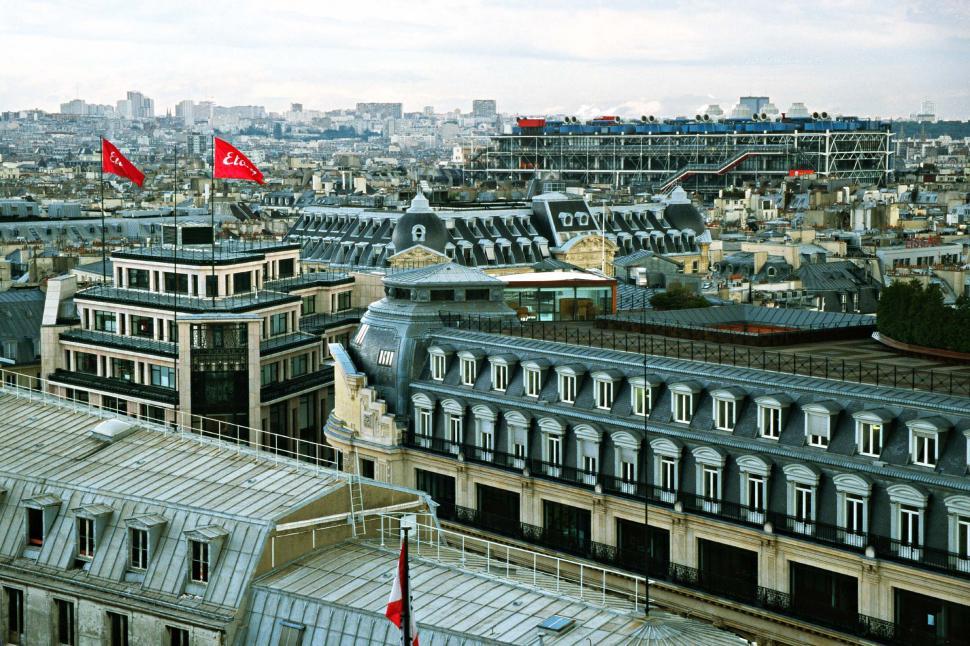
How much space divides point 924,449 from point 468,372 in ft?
74.0

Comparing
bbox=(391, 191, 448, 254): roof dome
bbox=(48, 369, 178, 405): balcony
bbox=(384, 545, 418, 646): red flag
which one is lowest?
bbox=(48, 369, 178, 405): balcony

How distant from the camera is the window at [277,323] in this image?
94.6 m

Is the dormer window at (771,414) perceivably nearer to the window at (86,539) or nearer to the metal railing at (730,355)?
the metal railing at (730,355)

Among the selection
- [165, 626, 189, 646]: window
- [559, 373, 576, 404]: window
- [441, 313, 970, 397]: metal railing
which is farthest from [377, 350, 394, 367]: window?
[165, 626, 189, 646]: window

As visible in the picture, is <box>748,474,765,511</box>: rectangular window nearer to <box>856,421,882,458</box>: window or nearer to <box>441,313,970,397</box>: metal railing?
<box>856,421,882,458</box>: window

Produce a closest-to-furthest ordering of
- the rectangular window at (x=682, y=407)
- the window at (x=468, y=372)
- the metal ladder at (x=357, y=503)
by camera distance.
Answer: the metal ladder at (x=357, y=503) → the rectangular window at (x=682, y=407) → the window at (x=468, y=372)

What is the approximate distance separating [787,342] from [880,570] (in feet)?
71.2

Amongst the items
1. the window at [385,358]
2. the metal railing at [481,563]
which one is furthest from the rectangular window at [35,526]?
the window at [385,358]

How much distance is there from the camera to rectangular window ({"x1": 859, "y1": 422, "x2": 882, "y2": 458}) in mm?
53000

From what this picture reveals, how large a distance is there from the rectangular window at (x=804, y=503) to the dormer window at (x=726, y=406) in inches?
155

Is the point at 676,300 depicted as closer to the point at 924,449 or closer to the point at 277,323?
the point at 277,323

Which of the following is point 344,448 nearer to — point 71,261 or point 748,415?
point 748,415

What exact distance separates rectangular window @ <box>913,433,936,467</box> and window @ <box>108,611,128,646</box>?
80.5 feet

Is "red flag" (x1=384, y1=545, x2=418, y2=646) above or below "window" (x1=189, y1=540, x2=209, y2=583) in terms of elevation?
above
